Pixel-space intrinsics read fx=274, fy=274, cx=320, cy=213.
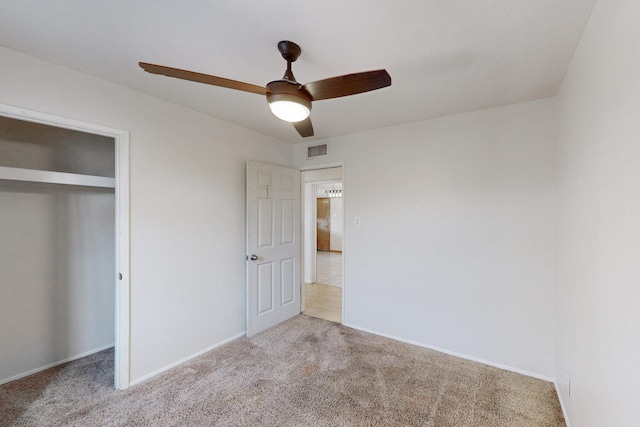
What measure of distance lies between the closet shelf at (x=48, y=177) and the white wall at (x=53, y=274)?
0.43 metres

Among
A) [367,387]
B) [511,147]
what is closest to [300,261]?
[367,387]

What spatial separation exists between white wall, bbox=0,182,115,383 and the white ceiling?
131 cm

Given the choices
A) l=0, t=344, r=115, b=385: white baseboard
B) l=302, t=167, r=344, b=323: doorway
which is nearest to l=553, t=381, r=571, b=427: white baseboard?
l=302, t=167, r=344, b=323: doorway

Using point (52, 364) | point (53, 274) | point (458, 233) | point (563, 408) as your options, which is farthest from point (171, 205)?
point (563, 408)

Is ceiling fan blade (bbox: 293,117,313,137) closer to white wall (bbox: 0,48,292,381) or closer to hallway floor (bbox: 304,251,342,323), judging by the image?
white wall (bbox: 0,48,292,381)

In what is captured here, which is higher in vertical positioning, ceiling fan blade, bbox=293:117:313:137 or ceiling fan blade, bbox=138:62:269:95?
ceiling fan blade, bbox=138:62:269:95

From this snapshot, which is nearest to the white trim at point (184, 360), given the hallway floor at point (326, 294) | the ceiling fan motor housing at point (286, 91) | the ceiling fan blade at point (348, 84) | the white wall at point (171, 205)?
the white wall at point (171, 205)

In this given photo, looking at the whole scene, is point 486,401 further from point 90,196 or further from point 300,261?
point 90,196

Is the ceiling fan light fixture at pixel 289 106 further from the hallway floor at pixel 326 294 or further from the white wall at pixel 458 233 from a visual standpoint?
the hallway floor at pixel 326 294

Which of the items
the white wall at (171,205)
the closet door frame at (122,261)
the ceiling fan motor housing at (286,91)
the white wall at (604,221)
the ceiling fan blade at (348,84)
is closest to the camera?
the white wall at (604,221)

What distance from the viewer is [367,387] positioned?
2.19 m

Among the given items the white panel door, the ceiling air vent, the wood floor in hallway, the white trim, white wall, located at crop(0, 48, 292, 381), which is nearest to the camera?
white wall, located at crop(0, 48, 292, 381)

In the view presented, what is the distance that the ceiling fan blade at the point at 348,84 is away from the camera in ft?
4.13

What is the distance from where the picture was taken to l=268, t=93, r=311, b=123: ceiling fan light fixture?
1.46m
